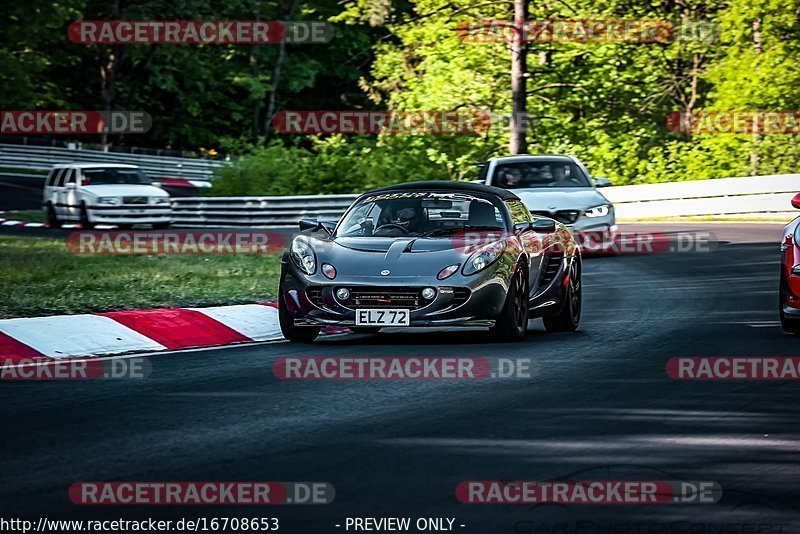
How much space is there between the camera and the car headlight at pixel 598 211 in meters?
23.2

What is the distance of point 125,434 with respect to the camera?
25.3 ft

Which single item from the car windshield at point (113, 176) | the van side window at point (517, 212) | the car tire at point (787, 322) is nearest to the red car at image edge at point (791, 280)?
the car tire at point (787, 322)

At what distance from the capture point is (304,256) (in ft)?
41.0

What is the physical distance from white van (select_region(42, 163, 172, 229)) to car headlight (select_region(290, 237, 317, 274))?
21519 mm

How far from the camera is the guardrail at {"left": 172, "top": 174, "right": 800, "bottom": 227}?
33.1 meters

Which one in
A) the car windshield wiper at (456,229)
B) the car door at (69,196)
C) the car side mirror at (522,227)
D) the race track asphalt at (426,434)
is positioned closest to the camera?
the race track asphalt at (426,434)

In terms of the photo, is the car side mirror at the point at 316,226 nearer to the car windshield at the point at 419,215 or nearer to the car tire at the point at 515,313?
the car windshield at the point at 419,215

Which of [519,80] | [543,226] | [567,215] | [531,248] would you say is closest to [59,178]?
[519,80]

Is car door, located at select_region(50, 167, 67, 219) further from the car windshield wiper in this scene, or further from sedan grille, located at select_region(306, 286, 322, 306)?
sedan grille, located at select_region(306, 286, 322, 306)

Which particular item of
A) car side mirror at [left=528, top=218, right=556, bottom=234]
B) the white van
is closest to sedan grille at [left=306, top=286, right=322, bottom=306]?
car side mirror at [left=528, top=218, right=556, bottom=234]

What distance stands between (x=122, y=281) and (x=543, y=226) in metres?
5.90

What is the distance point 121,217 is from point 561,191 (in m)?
13.5

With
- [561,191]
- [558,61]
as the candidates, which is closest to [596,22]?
[558,61]

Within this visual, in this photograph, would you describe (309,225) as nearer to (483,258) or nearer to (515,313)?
(483,258)
